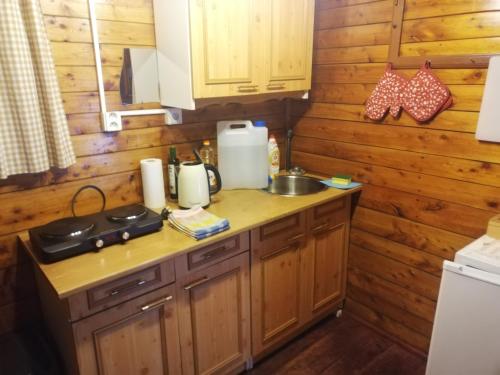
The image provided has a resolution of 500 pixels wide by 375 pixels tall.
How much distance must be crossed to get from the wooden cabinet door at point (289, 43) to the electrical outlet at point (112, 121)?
74 centimetres

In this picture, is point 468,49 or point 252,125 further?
point 252,125

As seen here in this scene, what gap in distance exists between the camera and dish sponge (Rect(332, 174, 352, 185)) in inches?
85.4

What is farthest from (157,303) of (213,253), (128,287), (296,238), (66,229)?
(296,238)

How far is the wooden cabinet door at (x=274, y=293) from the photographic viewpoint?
6.05 ft

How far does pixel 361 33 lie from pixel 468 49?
0.56 m

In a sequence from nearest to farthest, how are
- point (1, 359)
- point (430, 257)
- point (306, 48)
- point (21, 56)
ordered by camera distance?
point (21, 56), point (1, 359), point (430, 257), point (306, 48)

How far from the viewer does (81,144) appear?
1682 millimetres

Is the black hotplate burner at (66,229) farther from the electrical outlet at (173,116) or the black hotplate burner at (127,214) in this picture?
the electrical outlet at (173,116)

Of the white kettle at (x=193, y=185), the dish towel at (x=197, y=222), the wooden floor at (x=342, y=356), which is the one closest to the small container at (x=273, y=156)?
the white kettle at (x=193, y=185)

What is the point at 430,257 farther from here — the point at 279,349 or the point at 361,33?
the point at 361,33

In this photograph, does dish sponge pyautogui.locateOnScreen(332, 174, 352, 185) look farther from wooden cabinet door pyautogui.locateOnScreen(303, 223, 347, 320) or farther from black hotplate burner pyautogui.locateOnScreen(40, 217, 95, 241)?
black hotplate burner pyautogui.locateOnScreen(40, 217, 95, 241)

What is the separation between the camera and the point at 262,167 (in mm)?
2139

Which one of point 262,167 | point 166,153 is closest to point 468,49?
point 262,167

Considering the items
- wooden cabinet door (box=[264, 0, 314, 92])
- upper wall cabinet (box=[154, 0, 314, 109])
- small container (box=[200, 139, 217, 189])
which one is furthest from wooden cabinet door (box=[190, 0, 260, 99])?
small container (box=[200, 139, 217, 189])
